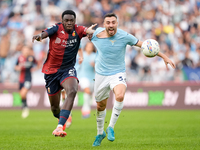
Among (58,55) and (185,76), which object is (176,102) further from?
(58,55)

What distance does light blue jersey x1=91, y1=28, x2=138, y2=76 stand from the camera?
7.85m

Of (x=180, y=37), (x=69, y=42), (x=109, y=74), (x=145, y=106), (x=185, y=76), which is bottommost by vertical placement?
(x=145, y=106)

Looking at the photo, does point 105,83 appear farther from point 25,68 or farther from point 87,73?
point 25,68

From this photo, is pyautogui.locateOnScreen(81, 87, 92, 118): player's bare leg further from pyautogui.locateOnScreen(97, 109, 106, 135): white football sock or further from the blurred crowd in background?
pyautogui.locateOnScreen(97, 109, 106, 135): white football sock

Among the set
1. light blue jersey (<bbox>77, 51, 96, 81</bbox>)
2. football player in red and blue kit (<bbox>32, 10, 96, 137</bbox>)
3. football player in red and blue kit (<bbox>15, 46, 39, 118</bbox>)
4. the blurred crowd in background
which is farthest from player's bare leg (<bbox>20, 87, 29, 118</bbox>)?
football player in red and blue kit (<bbox>32, 10, 96, 137</bbox>)

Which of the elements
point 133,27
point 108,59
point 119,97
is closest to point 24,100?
point 108,59

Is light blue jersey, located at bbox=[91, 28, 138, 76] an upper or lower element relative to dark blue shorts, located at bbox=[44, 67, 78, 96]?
upper

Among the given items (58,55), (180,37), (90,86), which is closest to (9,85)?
(90,86)

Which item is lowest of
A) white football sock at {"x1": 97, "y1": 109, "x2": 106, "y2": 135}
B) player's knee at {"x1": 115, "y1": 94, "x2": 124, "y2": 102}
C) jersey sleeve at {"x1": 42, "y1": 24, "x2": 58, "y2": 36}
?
white football sock at {"x1": 97, "y1": 109, "x2": 106, "y2": 135}

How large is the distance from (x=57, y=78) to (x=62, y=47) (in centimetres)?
71

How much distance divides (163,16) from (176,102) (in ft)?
24.6

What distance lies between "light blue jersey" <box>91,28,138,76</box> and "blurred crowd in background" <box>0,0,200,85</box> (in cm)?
1204

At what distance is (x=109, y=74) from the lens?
7871mm

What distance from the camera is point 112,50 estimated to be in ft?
25.7
